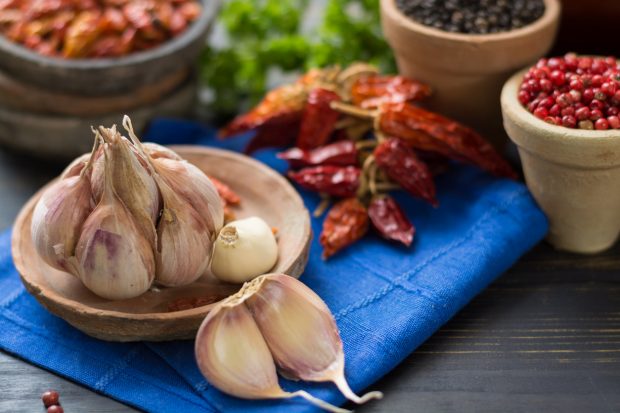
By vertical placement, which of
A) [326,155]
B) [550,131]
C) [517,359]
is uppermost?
[550,131]

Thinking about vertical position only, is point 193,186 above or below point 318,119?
above

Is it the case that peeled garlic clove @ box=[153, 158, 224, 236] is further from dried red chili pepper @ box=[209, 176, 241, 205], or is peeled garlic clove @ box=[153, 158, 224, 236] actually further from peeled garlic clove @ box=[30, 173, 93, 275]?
dried red chili pepper @ box=[209, 176, 241, 205]

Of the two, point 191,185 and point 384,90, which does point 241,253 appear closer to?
point 191,185

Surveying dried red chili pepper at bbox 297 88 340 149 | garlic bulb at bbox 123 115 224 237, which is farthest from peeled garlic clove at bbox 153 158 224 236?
dried red chili pepper at bbox 297 88 340 149

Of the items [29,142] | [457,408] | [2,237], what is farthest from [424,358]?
[29,142]

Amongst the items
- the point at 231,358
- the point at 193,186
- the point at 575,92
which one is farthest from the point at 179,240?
the point at 575,92

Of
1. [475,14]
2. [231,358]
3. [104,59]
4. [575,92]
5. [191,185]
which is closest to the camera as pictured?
[231,358]

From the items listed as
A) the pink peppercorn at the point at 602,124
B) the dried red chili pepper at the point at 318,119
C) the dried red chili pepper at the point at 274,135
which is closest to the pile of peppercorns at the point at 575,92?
the pink peppercorn at the point at 602,124
